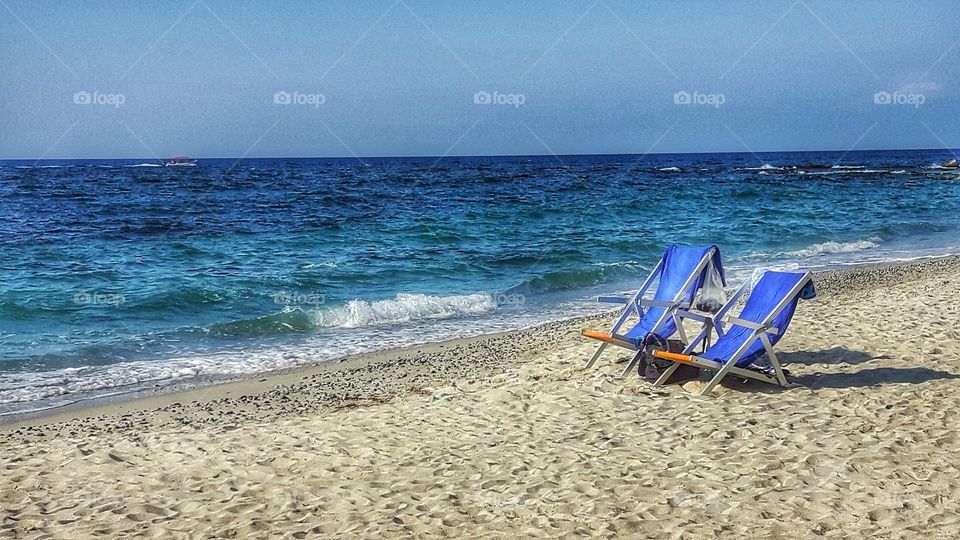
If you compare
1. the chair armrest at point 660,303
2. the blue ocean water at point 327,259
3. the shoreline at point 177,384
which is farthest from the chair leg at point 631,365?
the blue ocean water at point 327,259

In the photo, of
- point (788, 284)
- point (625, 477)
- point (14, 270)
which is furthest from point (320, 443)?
point (14, 270)

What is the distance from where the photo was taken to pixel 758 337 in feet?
21.5

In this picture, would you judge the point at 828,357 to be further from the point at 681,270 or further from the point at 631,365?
the point at 631,365

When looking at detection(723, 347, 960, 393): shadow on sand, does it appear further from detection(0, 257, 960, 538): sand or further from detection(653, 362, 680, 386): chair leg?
detection(653, 362, 680, 386): chair leg

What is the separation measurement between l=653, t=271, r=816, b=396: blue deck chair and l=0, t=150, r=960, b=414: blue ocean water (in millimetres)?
4515

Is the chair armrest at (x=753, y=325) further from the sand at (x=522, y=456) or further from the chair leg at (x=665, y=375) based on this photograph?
the chair leg at (x=665, y=375)

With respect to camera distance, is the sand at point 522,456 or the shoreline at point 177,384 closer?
the sand at point 522,456

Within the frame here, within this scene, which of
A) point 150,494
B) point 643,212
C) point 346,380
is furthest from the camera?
point 643,212

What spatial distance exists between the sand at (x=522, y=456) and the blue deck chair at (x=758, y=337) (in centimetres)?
19

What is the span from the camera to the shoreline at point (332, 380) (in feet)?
23.8

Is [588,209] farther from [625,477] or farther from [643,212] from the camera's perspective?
[625,477]

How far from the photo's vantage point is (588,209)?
28.6 meters

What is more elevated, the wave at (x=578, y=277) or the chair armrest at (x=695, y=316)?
the chair armrest at (x=695, y=316)

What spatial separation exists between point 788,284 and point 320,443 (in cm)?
386
